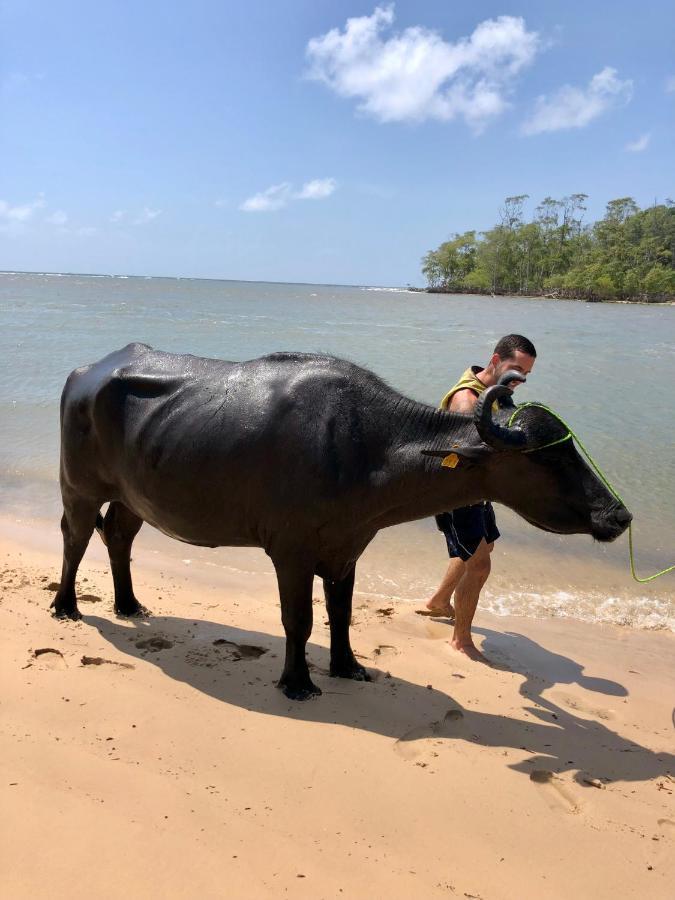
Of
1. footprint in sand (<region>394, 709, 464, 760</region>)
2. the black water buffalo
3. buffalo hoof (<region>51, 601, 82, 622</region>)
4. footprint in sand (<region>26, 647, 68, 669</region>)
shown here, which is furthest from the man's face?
buffalo hoof (<region>51, 601, 82, 622</region>)

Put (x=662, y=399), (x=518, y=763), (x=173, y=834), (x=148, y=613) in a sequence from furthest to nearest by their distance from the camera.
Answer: (x=662, y=399) < (x=148, y=613) < (x=518, y=763) < (x=173, y=834)

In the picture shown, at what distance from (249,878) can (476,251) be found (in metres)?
134

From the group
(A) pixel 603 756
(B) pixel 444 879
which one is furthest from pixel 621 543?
(B) pixel 444 879

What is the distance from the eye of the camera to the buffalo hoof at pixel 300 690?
13.7 feet

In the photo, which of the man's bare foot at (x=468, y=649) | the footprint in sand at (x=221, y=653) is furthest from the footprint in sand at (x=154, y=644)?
the man's bare foot at (x=468, y=649)

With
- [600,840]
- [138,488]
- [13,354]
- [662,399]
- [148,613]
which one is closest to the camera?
→ [600,840]

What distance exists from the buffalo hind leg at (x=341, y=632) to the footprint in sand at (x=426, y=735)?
Result: 643mm

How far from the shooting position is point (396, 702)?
4.23 metres

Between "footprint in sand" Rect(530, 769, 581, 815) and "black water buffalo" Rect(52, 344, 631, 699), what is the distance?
122 cm

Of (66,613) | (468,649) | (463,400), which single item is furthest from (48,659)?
(463,400)

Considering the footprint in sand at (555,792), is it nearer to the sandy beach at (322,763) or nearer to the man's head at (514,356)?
the sandy beach at (322,763)

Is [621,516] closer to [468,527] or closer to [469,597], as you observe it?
[468,527]

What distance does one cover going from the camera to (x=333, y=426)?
405cm

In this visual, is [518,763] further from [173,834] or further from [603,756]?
[173,834]
